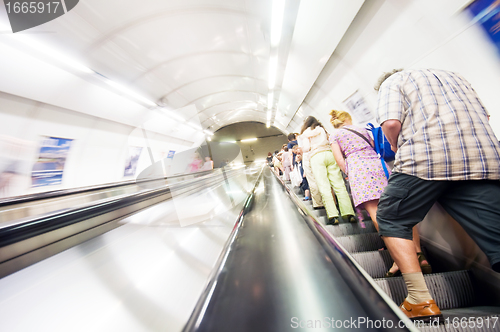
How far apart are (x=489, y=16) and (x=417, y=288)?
233 cm

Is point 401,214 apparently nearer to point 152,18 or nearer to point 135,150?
point 152,18

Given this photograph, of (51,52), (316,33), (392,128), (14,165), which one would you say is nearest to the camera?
(392,128)

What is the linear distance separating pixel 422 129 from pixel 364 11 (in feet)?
9.95

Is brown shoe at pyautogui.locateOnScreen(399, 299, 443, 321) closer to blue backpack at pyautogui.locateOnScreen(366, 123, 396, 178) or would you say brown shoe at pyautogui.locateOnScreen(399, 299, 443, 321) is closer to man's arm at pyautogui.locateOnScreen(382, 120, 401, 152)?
man's arm at pyautogui.locateOnScreen(382, 120, 401, 152)

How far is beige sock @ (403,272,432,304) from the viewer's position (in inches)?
37.9

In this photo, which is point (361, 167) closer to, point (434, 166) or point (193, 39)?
point (434, 166)

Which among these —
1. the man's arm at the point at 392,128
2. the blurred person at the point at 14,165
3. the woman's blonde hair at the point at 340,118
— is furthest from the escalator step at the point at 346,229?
the blurred person at the point at 14,165

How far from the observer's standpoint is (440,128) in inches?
38.2

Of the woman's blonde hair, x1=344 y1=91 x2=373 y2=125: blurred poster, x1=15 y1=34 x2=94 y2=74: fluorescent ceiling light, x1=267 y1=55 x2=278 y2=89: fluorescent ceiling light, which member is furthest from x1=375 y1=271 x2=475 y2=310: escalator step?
x1=15 y1=34 x2=94 y2=74: fluorescent ceiling light

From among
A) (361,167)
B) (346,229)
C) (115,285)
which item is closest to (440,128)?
(361,167)

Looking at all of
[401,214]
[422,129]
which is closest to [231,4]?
[422,129]

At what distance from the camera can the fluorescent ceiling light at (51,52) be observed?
3290 millimetres

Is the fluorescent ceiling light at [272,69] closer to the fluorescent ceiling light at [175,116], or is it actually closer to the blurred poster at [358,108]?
the blurred poster at [358,108]

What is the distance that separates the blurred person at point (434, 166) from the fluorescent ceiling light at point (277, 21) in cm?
293
